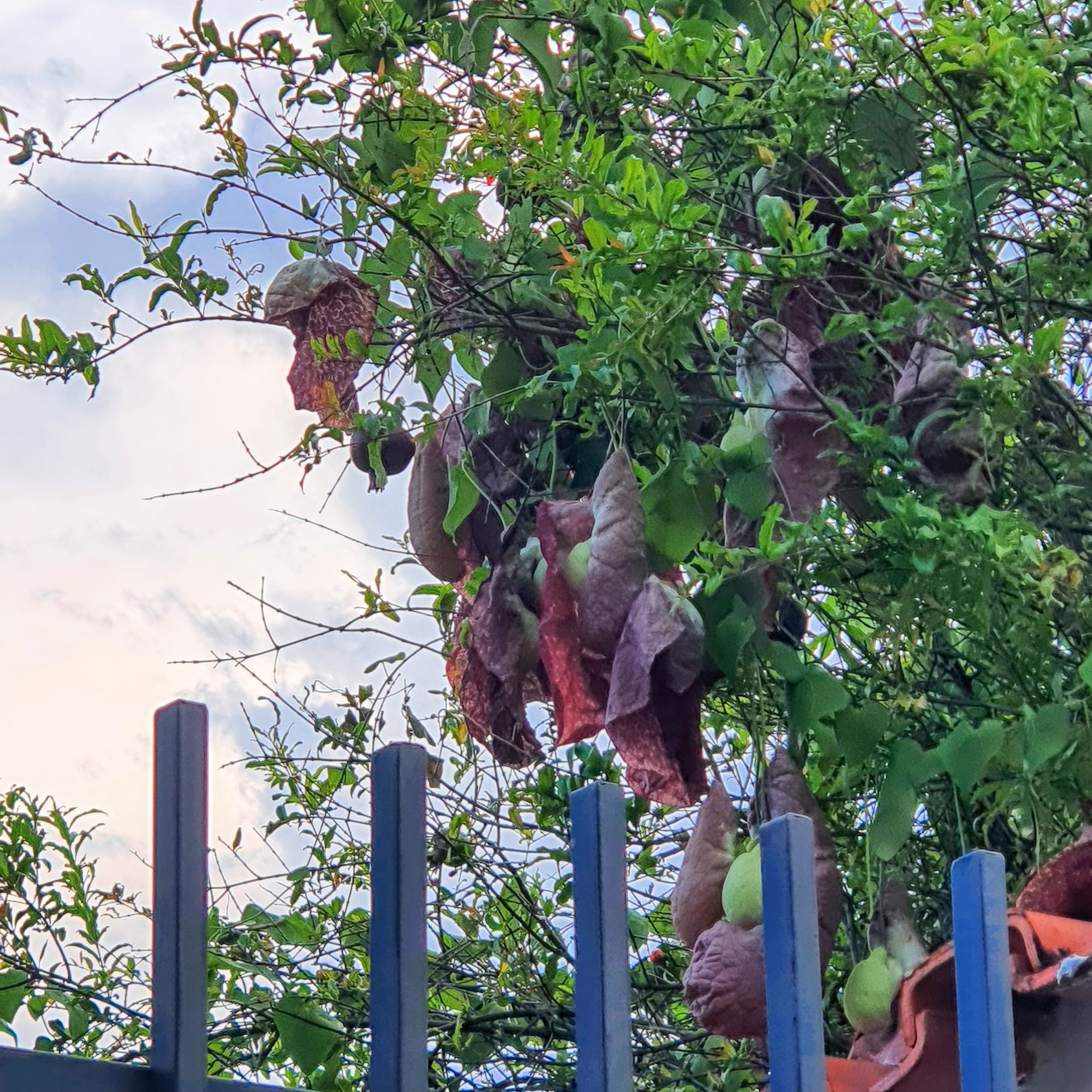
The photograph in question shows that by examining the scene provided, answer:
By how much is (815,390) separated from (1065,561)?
245 mm

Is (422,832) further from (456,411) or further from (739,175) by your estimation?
(739,175)

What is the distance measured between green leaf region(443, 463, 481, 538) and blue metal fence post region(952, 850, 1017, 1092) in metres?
0.71

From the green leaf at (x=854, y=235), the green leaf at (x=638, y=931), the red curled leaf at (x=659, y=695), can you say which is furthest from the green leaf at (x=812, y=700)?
the green leaf at (x=638, y=931)

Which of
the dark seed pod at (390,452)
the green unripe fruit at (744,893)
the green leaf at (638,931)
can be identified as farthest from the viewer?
the green leaf at (638,931)

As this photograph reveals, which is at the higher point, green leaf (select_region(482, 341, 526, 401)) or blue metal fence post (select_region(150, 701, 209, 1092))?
green leaf (select_region(482, 341, 526, 401))

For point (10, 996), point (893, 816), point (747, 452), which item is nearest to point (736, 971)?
point (893, 816)

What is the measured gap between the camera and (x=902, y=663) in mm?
1924

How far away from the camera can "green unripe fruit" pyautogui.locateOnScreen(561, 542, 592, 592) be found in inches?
56.0

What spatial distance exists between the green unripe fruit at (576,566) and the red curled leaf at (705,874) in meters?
0.22

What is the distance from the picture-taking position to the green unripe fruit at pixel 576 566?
1.42 metres

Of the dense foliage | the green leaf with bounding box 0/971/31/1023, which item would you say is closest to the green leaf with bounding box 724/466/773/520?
the dense foliage

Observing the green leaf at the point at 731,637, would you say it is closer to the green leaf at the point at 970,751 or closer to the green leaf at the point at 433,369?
the green leaf at the point at 970,751

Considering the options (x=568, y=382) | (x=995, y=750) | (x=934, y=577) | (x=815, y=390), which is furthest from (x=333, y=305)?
(x=995, y=750)

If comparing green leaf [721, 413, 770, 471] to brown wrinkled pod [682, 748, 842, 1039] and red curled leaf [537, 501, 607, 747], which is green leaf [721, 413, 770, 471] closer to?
red curled leaf [537, 501, 607, 747]
